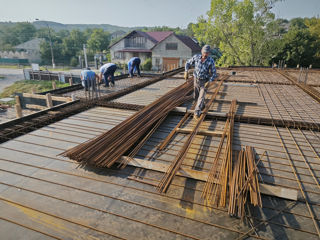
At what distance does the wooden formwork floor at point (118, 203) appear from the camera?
76.0 inches

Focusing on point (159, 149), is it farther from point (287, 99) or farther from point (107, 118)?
point (287, 99)

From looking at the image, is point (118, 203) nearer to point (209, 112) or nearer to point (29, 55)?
point (209, 112)

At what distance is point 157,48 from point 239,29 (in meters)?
13.0

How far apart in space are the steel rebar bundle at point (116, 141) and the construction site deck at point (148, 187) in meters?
0.16

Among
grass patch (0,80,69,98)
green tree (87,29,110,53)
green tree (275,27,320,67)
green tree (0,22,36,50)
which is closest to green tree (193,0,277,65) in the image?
green tree (275,27,320,67)

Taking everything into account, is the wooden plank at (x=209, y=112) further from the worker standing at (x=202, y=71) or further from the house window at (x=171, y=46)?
the house window at (x=171, y=46)

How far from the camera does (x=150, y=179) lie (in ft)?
8.76

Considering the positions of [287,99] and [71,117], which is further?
[287,99]

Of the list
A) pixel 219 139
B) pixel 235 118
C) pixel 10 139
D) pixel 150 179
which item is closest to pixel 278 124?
pixel 235 118

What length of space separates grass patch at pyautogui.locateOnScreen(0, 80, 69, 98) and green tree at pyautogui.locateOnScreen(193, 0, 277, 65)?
21.7 meters

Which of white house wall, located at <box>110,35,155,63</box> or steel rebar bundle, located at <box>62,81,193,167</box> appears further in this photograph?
white house wall, located at <box>110,35,155,63</box>

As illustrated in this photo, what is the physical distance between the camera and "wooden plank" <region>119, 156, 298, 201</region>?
2.27 m

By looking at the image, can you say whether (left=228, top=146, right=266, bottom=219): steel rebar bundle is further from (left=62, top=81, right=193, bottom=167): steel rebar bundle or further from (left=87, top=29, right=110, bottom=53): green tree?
(left=87, top=29, right=110, bottom=53): green tree

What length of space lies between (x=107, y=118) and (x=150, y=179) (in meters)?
2.75
